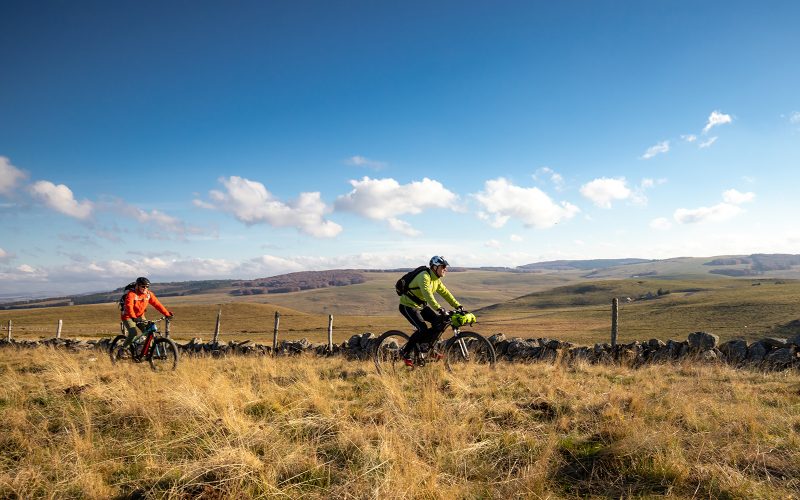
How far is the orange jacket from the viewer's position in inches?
430

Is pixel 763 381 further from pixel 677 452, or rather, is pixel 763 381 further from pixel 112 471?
pixel 112 471

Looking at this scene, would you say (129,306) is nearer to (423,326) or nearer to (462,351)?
(423,326)

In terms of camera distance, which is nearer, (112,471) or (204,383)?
(112,471)

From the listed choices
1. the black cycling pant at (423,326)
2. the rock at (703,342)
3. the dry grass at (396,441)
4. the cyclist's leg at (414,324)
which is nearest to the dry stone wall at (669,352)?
the rock at (703,342)

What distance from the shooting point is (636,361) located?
12977mm

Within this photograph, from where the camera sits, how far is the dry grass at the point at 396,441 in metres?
3.94

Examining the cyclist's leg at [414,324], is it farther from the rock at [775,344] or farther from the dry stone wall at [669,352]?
the rock at [775,344]

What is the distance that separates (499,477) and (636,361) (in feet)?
35.2

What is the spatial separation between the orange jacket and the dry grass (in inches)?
131

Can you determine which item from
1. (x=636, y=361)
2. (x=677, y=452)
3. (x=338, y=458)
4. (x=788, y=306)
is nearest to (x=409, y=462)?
(x=338, y=458)

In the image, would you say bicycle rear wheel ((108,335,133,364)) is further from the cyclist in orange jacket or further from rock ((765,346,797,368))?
rock ((765,346,797,368))

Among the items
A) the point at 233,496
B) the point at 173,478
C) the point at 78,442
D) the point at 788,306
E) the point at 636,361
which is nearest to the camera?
the point at 233,496

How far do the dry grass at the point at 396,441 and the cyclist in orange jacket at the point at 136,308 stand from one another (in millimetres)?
3251

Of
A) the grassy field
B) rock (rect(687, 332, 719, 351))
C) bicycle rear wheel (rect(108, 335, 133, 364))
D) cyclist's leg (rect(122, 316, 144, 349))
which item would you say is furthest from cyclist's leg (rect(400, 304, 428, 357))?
the grassy field
